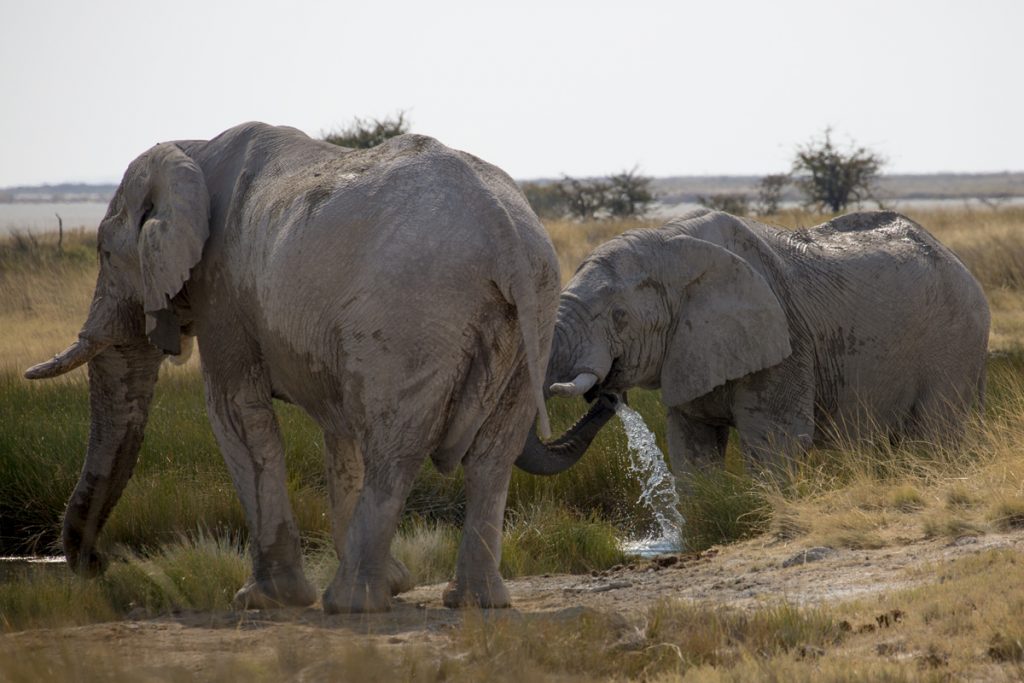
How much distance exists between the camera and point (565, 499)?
10.3 meters

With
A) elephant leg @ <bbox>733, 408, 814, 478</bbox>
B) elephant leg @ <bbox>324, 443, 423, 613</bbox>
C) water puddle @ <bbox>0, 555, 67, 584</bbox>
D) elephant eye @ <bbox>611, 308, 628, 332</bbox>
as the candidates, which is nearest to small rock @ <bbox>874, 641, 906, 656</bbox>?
elephant leg @ <bbox>324, 443, 423, 613</bbox>

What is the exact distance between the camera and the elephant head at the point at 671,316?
8703 mm

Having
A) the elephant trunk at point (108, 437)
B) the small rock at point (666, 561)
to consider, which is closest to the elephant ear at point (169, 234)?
→ the elephant trunk at point (108, 437)

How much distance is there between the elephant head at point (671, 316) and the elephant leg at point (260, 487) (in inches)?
93.7

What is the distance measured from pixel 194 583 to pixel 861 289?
14.3 ft

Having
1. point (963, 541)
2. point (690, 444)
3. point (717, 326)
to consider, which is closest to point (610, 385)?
point (717, 326)

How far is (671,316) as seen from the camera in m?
8.98

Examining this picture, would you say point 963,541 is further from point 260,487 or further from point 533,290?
point 260,487

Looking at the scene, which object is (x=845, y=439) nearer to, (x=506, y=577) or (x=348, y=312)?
(x=506, y=577)

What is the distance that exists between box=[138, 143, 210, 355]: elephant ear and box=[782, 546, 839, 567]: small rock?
292 cm

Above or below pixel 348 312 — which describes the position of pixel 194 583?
below

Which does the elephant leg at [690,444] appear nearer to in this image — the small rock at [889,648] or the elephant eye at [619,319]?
the elephant eye at [619,319]

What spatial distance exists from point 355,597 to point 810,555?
90.7 inches

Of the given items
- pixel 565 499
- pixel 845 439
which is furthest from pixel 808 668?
pixel 565 499
